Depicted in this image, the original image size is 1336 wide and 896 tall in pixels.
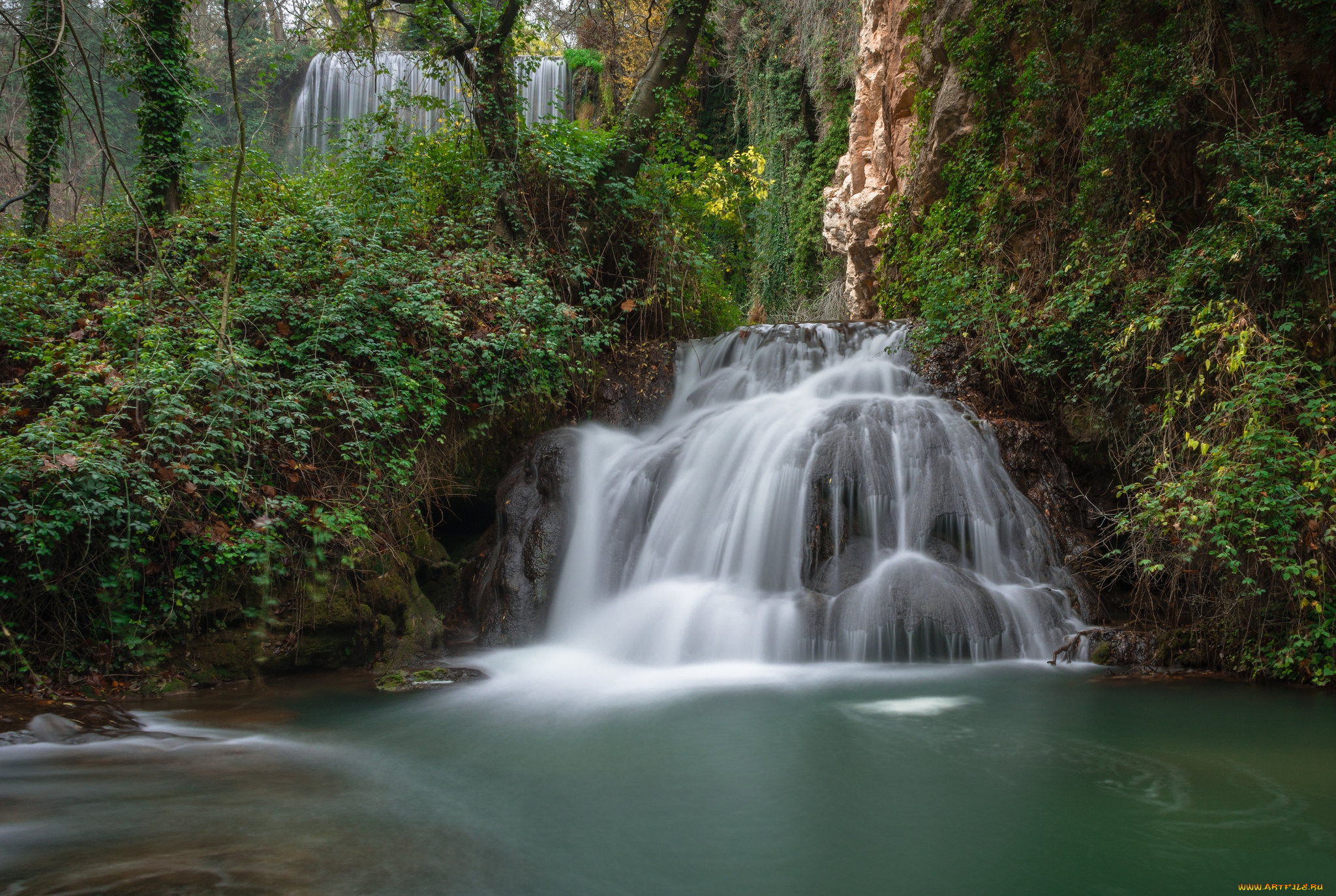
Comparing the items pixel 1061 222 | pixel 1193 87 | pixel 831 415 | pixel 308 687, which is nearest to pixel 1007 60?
pixel 1061 222

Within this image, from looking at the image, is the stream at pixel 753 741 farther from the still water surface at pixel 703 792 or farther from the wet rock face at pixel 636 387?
the wet rock face at pixel 636 387

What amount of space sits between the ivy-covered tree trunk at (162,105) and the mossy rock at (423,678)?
591 cm

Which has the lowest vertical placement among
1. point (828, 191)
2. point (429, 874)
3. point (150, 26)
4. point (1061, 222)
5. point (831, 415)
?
point (429, 874)

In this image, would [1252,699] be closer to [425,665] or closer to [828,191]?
[425,665]

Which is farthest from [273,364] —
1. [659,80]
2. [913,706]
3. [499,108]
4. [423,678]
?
[659,80]

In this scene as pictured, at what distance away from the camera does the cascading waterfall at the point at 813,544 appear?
6035 mm

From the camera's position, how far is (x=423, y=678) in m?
5.78

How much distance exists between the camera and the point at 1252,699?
4.87 metres

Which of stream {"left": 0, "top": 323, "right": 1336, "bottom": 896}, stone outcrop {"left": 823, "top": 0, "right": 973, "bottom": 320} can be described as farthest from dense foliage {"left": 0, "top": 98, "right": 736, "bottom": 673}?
stone outcrop {"left": 823, "top": 0, "right": 973, "bottom": 320}

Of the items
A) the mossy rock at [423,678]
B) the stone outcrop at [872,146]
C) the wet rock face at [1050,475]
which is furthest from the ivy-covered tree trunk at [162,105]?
the stone outcrop at [872,146]

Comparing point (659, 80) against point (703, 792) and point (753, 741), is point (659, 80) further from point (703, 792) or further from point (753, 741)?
point (703, 792)

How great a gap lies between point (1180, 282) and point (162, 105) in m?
9.91

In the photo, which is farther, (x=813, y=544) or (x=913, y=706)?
(x=813, y=544)

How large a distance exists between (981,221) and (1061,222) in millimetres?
1319
